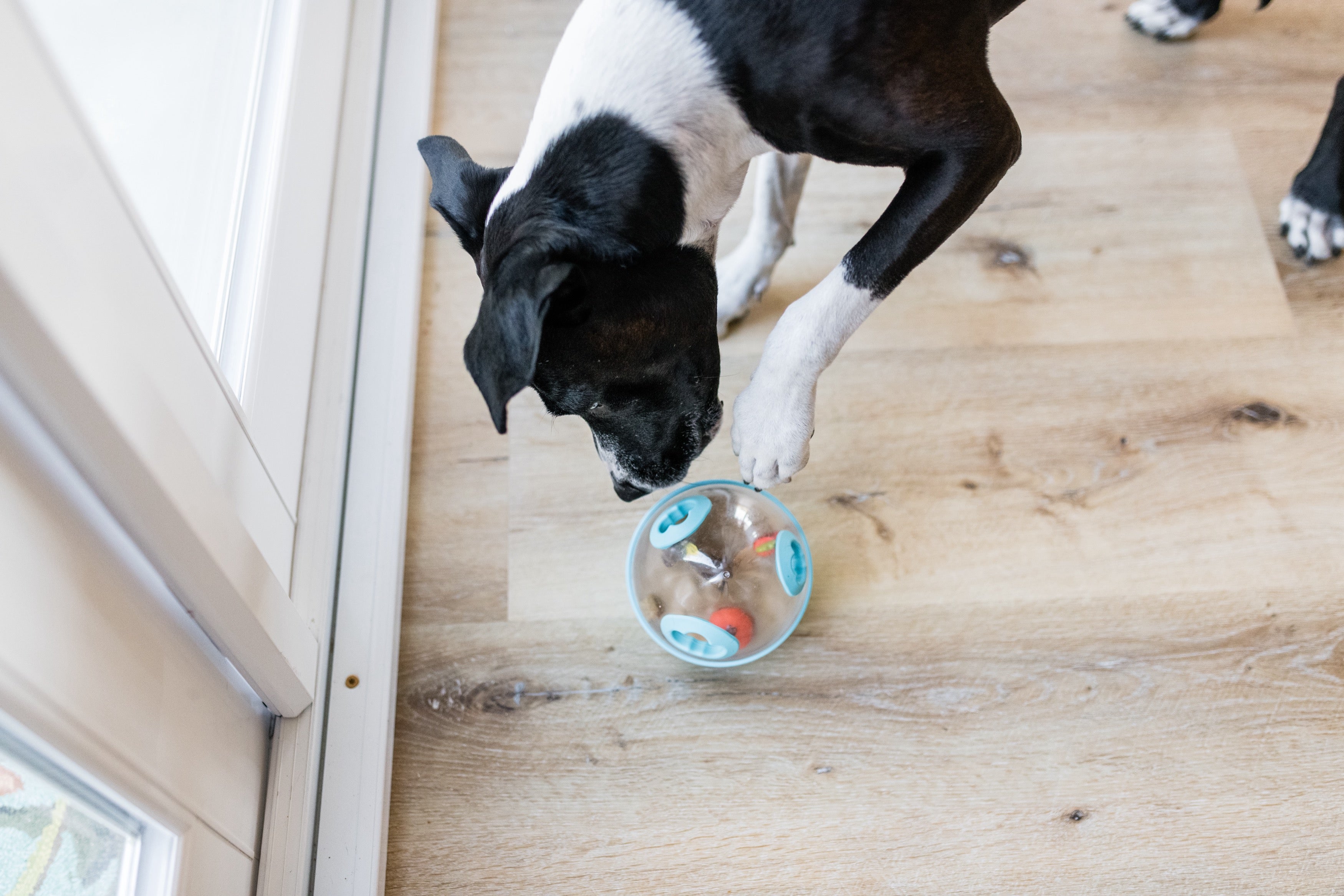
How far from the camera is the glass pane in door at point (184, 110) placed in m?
0.96

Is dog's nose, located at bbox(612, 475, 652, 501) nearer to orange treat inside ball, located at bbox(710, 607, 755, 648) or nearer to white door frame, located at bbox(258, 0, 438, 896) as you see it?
orange treat inside ball, located at bbox(710, 607, 755, 648)

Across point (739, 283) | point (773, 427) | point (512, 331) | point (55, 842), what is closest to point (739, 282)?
point (739, 283)

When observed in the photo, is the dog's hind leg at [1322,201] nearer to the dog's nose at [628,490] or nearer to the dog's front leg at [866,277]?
the dog's front leg at [866,277]

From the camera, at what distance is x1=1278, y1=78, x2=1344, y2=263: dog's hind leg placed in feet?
5.52

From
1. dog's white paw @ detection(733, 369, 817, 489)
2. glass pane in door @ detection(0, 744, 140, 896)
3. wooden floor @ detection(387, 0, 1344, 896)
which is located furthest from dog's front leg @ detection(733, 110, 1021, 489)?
glass pane in door @ detection(0, 744, 140, 896)

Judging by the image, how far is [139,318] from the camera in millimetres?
881

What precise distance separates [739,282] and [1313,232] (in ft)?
3.25

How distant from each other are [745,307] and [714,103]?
0.59m

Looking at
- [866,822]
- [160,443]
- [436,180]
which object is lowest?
[866,822]

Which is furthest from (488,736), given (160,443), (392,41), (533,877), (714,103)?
(392,41)

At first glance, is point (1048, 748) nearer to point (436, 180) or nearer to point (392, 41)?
point (436, 180)

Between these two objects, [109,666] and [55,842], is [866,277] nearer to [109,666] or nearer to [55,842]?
[109,666]

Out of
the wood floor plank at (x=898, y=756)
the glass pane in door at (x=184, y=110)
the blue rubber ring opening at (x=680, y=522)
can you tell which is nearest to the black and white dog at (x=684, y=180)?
the blue rubber ring opening at (x=680, y=522)

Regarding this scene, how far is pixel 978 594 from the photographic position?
1.47m
